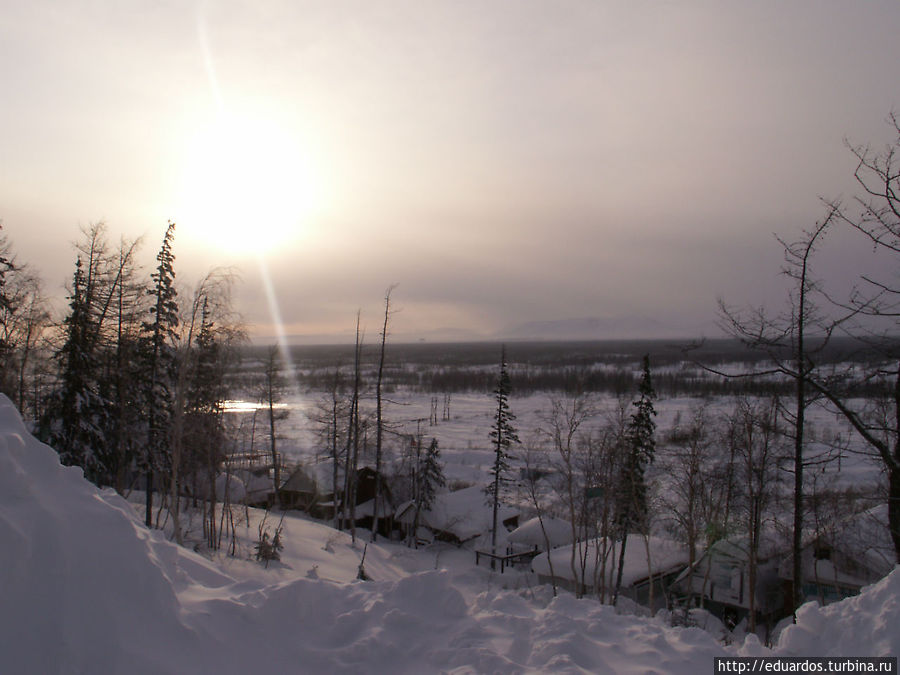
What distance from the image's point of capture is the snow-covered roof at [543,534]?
27031 millimetres

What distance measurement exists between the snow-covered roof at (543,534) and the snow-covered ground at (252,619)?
70.3 ft

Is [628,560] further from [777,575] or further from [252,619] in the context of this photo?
[252,619]

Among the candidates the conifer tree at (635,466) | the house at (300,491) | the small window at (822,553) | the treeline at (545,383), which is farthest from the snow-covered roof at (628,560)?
the treeline at (545,383)

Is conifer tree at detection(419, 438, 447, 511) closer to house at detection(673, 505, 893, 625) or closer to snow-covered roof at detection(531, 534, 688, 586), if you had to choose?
snow-covered roof at detection(531, 534, 688, 586)

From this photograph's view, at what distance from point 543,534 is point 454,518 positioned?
18.9ft

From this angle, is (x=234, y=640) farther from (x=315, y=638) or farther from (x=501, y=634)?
(x=501, y=634)

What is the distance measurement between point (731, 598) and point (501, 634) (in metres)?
18.6

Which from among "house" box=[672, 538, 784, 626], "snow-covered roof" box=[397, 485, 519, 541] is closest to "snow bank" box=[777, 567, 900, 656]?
"house" box=[672, 538, 784, 626]

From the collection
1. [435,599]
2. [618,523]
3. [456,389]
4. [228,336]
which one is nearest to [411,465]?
[618,523]

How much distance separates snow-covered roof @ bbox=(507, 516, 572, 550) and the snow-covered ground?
21.4m

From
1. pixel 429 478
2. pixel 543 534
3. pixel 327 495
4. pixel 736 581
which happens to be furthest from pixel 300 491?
pixel 736 581

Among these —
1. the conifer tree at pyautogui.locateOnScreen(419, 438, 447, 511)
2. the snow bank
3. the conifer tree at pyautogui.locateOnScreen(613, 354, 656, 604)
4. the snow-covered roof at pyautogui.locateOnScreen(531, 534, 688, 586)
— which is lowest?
the snow-covered roof at pyautogui.locateOnScreen(531, 534, 688, 586)

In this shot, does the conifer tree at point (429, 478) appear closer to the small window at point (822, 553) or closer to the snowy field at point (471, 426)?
the snowy field at point (471, 426)

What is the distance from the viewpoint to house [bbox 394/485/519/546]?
29781 mm
